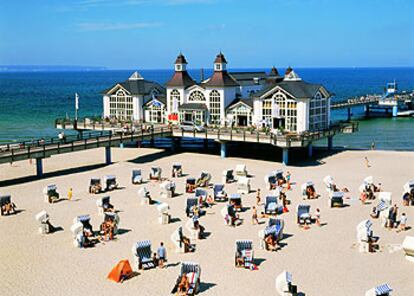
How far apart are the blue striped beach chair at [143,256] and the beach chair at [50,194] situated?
10.1 meters

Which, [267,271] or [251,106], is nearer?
[267,271]

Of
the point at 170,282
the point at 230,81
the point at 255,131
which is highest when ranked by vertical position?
the point at 230,81

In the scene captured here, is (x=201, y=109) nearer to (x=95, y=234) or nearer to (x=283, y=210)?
(x=283, y=210)

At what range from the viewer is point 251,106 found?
41188 mm

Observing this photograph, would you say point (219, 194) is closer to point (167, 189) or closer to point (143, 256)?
point (167, 189)

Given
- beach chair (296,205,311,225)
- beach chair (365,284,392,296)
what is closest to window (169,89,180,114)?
beach chair (296,205,311,225)

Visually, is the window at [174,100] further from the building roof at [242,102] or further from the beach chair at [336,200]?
the beach chair at [336,200]

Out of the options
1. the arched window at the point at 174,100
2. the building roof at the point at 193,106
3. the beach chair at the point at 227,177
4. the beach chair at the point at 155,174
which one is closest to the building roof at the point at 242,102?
the building roof at the point at 193,106

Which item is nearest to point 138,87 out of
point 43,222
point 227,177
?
point 227,177

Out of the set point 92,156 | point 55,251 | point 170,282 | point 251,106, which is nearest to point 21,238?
point 55,251

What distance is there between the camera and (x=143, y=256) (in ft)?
59.3

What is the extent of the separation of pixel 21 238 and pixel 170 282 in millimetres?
7417

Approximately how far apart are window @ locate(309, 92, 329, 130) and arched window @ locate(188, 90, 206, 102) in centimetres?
886

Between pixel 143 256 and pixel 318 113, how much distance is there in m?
25.4
